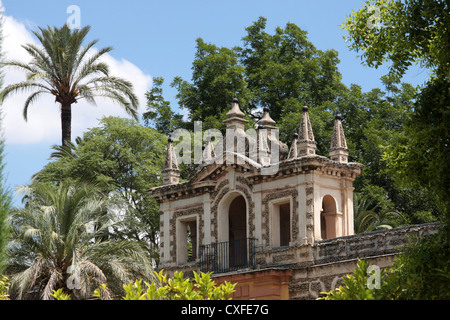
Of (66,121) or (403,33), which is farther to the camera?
(66,121)

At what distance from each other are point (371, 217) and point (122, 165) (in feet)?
39.7

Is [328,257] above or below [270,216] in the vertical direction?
below

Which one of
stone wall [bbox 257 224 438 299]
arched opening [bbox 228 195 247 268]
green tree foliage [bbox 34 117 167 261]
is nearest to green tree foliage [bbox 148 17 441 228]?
green tree foliage [bbox 34 117 167 261]

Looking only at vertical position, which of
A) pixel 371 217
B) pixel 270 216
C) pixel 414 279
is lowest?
pixel 414 279

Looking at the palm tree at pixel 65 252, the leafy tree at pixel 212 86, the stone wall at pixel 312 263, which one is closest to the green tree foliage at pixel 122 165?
the leafy tree at pixel 212 86

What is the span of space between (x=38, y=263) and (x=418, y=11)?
1640cm

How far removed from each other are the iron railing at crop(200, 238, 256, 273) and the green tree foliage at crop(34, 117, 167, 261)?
7724 mm

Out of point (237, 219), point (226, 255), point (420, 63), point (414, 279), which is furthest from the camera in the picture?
point (237, 219)

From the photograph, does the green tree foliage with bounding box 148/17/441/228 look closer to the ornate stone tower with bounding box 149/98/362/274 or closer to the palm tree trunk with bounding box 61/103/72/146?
the palm tree trunk with bounding box 61/103/72/146

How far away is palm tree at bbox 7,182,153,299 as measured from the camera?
2722 centimetres

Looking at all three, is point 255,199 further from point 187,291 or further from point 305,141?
point 187,291

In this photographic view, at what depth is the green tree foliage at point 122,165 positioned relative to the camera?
1506 inches

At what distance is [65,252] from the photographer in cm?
2786

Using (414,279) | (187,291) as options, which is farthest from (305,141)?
(187,291)
